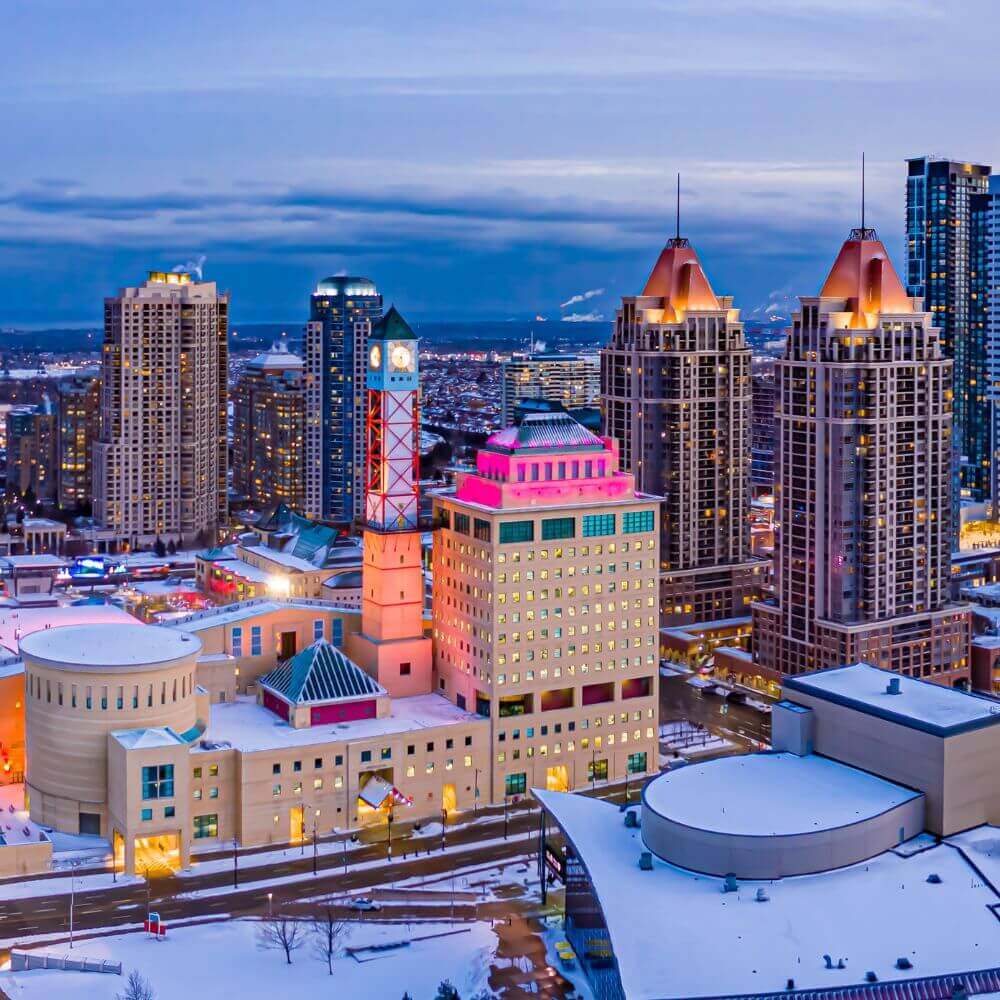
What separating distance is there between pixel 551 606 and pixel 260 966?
41486 millimetres

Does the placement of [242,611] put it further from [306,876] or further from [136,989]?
[136,989]

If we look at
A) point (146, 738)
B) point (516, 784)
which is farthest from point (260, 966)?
point (516, 784)

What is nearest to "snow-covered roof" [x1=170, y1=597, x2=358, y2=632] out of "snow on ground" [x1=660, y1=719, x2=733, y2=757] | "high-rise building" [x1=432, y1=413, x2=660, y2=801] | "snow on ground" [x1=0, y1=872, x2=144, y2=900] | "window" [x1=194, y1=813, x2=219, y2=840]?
"high-rise building" [x1=432, y1=413, x2=660, y2=801]

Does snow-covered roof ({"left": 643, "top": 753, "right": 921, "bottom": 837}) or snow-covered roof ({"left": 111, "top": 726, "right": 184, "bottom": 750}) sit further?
snow-covered roof ({"left": 111, "top": 726, "right": 184, "bottom": 750})

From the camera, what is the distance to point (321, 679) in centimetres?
12375

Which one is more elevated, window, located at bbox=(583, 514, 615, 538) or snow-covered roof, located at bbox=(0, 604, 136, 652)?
window, located at bbox=(583, 514, 615, 538)

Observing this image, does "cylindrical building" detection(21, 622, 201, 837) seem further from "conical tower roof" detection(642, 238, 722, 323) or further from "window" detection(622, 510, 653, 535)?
→ "conical tower roof" detection(642, 238, 722, 323)

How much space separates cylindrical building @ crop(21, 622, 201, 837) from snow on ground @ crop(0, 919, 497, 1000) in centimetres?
1952

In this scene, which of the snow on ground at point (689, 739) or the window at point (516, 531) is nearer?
the window at point (516, 531)

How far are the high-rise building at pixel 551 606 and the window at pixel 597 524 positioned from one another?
0.08m

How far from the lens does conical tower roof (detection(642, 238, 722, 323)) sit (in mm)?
179750

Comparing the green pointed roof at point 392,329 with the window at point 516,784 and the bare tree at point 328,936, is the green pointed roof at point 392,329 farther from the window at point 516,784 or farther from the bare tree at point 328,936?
the bare tree at point 328,936

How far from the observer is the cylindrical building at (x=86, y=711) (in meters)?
Answer: 116

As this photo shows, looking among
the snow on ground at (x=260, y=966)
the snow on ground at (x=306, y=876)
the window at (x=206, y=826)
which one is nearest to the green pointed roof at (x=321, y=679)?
the window at (x=206, y=826)
